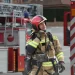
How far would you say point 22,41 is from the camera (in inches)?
398

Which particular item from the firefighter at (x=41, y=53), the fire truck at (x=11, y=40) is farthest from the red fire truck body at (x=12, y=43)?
the firefighter at (x=41, y=53)

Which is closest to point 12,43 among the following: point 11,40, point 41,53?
point 11,40

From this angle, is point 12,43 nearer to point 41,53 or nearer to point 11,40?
point 11,40

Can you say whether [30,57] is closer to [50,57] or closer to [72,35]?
[50,57]

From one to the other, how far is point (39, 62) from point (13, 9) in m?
4.90

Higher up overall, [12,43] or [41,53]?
[41,53]

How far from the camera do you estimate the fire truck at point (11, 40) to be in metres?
10.0

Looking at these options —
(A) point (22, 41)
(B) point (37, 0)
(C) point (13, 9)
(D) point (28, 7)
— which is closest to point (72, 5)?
(A) point (22, 41)

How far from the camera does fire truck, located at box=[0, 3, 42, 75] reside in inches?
394

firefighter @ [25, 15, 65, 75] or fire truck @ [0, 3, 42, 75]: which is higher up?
firefighter @ [25, 15, 65, 75]

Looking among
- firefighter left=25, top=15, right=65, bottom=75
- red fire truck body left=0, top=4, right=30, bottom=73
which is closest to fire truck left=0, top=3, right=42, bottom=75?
red fire truck body left=0, top=4, right=30, bottom=73

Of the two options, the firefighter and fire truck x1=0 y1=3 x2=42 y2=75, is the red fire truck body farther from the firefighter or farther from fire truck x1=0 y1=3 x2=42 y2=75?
the firefighter

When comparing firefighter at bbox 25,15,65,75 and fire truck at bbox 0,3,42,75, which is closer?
firefighter at bbox 25,15,65,75

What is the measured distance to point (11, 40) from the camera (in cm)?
1027
